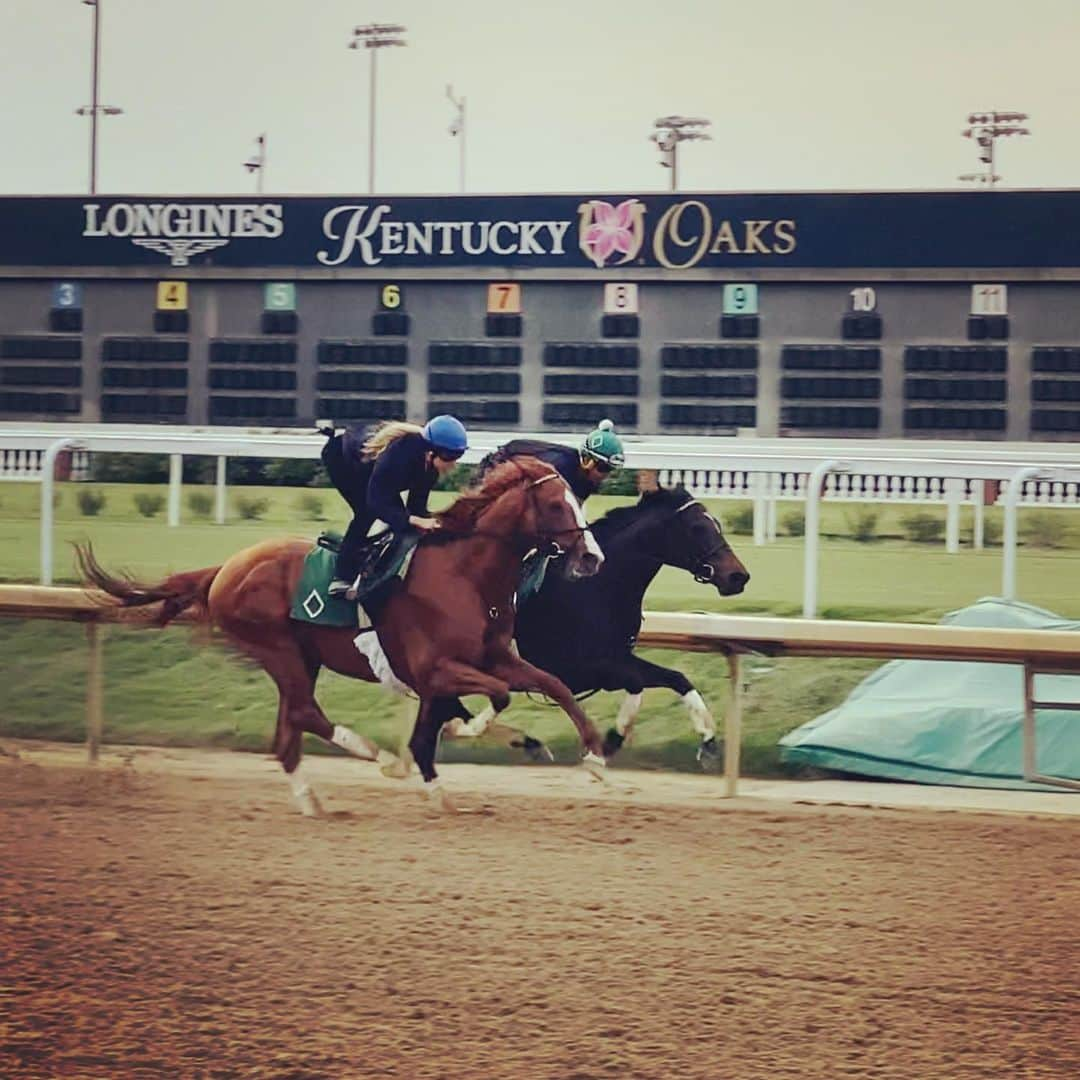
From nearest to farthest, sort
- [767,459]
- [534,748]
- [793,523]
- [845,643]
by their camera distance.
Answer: [534,748]
[845,643]
[767,459]
[793,523]

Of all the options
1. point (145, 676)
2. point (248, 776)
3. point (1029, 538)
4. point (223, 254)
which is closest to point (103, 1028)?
point (248, 776)

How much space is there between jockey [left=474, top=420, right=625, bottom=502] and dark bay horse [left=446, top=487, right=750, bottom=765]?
212mm

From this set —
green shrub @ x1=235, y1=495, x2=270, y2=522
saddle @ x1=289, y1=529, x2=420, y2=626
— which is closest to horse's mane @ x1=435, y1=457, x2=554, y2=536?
saddle @ x1=289, y1=529, x2=420, y2=626

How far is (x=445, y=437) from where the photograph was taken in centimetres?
505

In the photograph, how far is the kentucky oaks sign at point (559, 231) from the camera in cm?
902

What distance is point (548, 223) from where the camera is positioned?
30.6ft

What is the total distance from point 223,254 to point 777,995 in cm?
703

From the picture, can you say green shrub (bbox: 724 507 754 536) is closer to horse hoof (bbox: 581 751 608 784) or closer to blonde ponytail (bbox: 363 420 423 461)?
horse hoof (bbox: 581 751 608 784)

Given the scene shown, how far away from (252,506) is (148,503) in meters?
0.81

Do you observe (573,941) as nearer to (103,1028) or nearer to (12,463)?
(103,1028)

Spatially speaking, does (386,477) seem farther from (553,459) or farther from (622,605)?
(622,605)

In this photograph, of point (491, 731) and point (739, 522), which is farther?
point (739, 522)

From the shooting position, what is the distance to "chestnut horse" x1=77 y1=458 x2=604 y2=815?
5047 mm

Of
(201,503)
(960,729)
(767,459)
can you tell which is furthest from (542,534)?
(201,503)
